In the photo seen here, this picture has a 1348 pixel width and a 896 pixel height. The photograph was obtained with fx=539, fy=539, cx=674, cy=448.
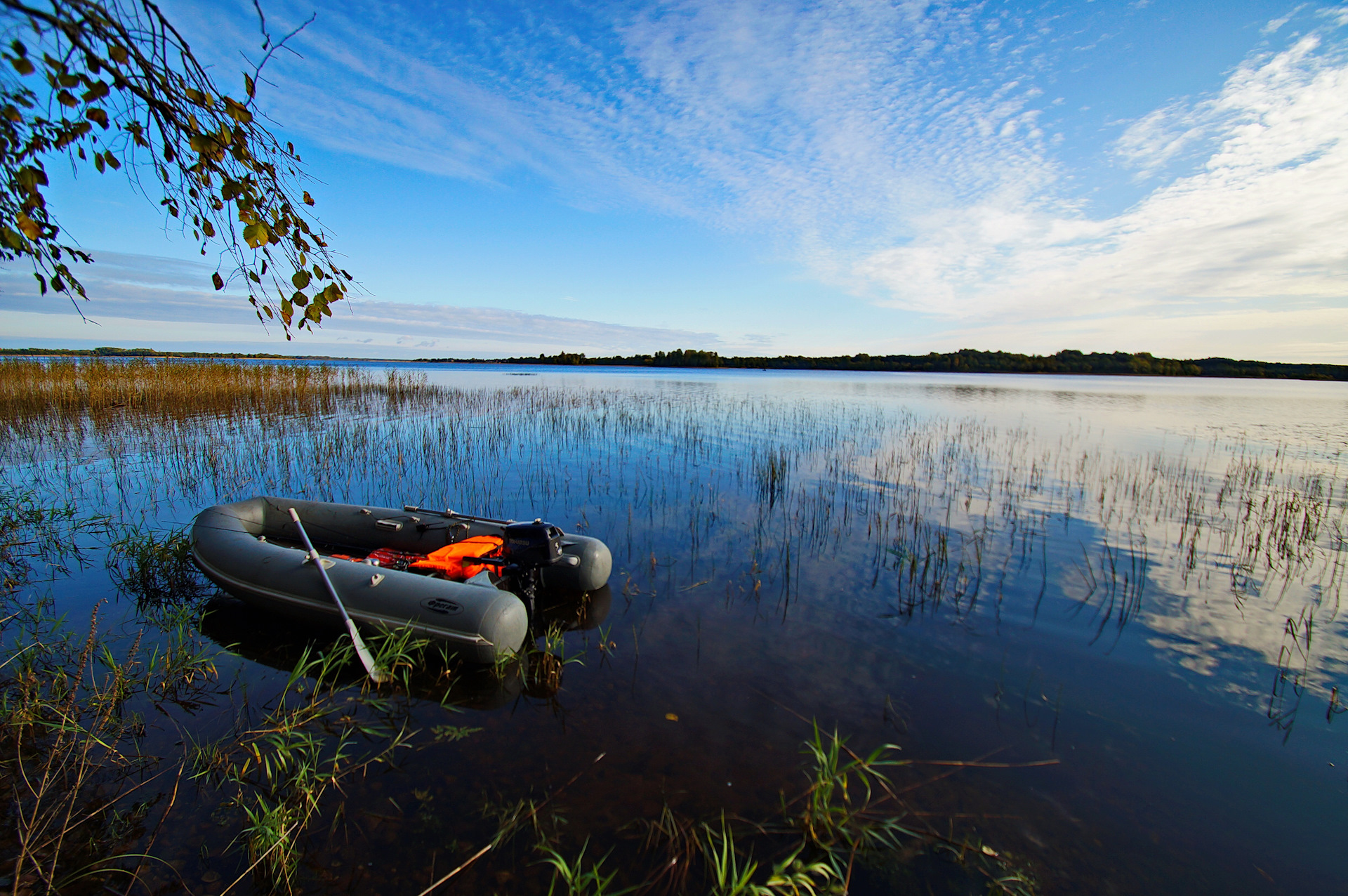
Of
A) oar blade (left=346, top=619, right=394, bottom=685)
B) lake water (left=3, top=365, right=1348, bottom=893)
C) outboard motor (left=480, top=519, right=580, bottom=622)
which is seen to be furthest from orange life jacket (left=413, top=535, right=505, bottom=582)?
lake water (left=3, top=365, right=1348, bottom=893)

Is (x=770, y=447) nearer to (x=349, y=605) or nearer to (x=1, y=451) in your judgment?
(x=349, y=605)

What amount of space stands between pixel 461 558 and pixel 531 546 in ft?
3.17

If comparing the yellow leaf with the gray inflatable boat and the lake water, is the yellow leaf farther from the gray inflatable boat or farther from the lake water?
the gray inflatable boat

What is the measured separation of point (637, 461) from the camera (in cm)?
1064

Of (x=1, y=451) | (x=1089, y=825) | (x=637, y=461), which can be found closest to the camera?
(x=1089, y=825)

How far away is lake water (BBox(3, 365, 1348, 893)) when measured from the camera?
261 cm

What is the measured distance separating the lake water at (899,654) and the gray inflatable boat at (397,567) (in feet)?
1.23

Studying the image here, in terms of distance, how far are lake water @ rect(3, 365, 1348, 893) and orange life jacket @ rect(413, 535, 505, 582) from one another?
Answer: 3.40 feet

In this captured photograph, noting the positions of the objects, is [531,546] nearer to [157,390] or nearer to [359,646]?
[359,646]

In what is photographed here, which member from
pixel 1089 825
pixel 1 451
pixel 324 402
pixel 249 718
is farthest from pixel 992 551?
pixel 324 402

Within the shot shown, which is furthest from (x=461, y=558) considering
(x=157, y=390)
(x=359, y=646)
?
(x=157, y=390)

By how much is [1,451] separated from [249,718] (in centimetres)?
1167

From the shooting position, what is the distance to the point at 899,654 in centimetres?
419

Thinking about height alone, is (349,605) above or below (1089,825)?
above
